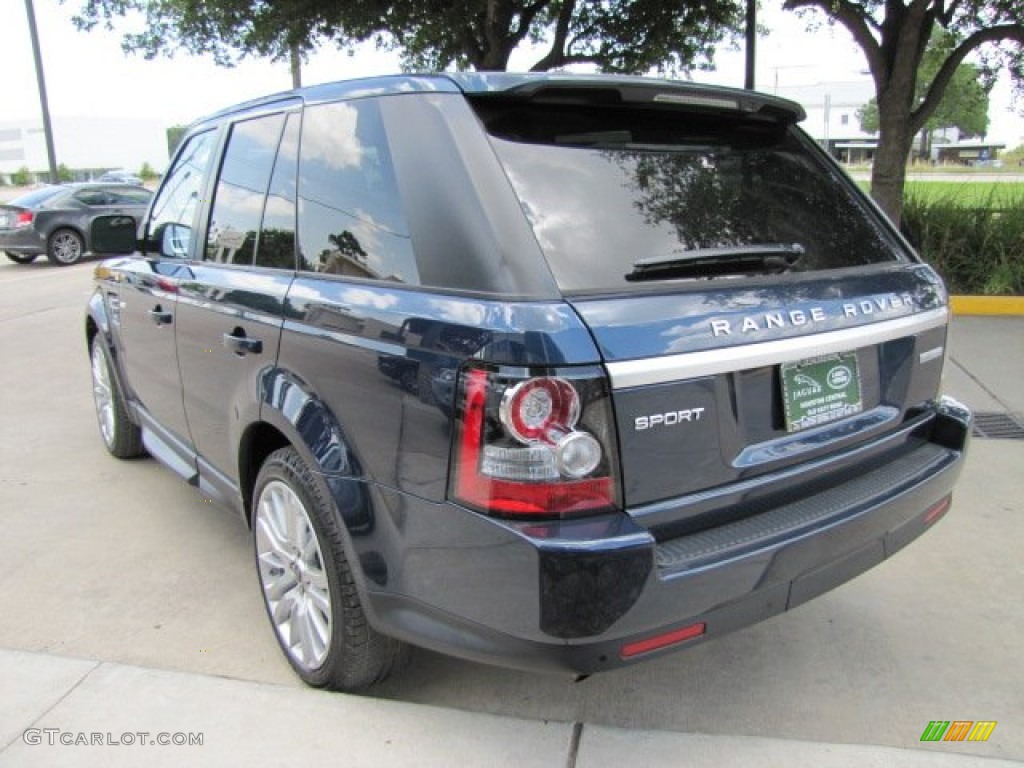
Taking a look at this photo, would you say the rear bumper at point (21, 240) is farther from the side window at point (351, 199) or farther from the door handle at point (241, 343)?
the side window at point (351, 199)

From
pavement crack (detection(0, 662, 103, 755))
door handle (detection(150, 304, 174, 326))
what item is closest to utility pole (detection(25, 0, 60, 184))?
door handle (detection(150, 304, 174, 326))

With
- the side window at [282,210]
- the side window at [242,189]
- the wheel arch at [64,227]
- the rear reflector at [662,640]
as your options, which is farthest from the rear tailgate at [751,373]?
the wheel arch at [64,227]

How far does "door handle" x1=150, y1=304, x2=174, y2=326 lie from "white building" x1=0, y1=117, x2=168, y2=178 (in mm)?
99686

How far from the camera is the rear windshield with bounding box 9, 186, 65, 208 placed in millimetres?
15281

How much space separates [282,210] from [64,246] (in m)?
14.8

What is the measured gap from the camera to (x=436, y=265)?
85.3 inches

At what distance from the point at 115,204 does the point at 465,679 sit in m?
16.2

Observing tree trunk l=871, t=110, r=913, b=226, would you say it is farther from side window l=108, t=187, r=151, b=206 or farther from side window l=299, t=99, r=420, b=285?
side window l=108, t=187, r=151, b=206

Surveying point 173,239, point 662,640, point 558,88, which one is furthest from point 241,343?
point 662,640

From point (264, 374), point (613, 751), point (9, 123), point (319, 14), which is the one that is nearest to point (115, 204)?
point (319, 14)

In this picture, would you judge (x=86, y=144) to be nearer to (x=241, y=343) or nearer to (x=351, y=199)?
(x=241, y=343)

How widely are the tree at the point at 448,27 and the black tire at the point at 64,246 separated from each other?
3681 millimetres

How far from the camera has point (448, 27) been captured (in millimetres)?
12312

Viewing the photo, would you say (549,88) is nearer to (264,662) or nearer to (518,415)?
(518,415)
